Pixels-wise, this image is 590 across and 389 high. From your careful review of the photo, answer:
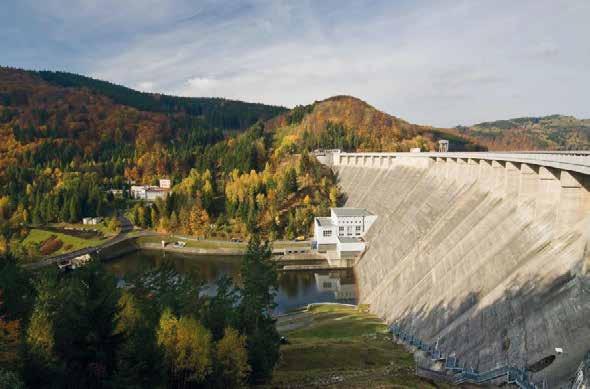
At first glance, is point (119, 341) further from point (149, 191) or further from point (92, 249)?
point (149, 191)

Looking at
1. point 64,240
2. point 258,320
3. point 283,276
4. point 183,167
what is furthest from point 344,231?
point 183,167

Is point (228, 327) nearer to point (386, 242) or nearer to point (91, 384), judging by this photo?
point (91, 384)

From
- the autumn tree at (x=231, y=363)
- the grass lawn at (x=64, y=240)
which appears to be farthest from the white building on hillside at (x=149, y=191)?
the autumn tree at (x=231, y=363)

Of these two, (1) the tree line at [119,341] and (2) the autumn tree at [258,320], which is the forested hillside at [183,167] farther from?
(1) the tree line at [119,341]

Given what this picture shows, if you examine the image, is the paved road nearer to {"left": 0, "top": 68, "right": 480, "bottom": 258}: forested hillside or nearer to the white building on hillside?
{"left": 0, "top": 68, "right": 480, "bottom": 258}: forested hillside

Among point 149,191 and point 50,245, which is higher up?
point 149,191

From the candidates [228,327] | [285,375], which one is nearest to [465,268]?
[285,375]
